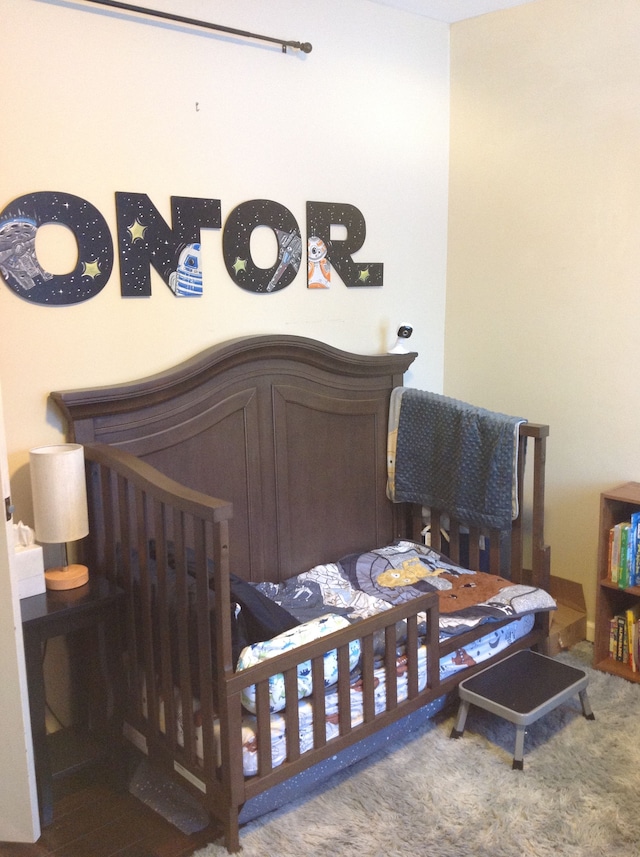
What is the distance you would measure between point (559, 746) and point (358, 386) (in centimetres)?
138

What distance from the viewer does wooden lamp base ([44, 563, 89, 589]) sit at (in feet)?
6.48

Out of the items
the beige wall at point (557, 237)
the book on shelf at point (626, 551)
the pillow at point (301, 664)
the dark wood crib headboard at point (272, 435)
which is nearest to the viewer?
the pillow at point (301, 664)

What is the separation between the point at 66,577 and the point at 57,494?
0.75 ft

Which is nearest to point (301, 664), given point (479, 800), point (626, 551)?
point (479, 800)

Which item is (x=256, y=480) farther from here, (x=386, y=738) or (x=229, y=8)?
(x=229, y=8)

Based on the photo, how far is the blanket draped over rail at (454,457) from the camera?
8.69 feet

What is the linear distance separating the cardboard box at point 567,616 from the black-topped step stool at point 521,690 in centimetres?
39

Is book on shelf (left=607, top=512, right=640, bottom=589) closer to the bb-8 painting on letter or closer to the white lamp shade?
the bb-8 painting on letter

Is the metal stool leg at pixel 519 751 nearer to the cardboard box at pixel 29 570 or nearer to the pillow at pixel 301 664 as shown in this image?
the pillow at pixel 301 664

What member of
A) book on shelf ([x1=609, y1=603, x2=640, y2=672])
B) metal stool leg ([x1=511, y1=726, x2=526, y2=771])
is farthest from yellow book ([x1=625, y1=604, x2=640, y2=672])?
metal stool leg ([x1=511, y1=726, x2=526, y2=771])

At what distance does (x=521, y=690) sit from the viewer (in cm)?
222

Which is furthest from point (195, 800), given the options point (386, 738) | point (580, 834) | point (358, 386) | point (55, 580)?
point (358, 386)

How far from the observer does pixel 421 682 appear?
223 centimetres

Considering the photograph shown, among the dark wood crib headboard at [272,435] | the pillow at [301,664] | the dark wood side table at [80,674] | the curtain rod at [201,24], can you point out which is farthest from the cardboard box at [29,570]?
the curtain rod at [201,24]
